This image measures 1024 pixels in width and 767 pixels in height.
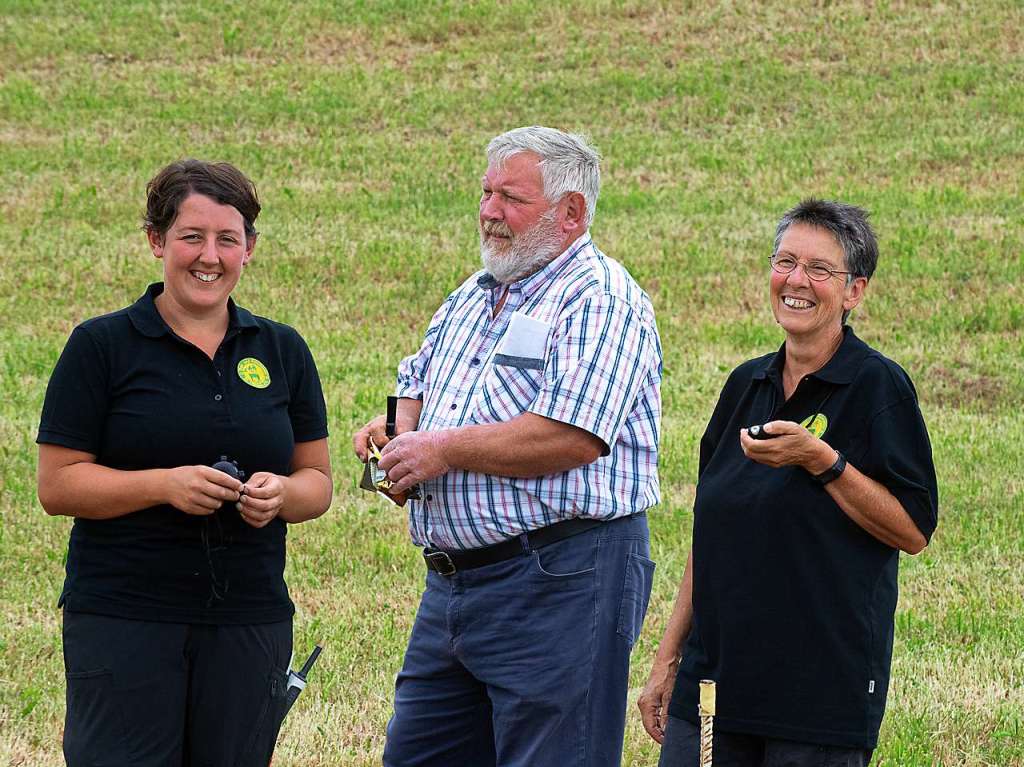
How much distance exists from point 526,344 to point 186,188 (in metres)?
1.03

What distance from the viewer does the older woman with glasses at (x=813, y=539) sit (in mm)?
3789

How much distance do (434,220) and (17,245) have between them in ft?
15.5

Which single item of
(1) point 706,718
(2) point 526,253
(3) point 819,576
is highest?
(2) point 526,253

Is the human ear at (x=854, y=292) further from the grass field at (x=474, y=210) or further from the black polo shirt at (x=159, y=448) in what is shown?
the grass field at (x=474, y=210)

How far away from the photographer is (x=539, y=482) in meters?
4.20

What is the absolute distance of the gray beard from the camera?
4344 mm

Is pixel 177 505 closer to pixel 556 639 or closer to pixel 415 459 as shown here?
pixel 415 459

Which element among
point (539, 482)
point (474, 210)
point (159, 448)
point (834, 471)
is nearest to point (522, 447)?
point (539, 482)

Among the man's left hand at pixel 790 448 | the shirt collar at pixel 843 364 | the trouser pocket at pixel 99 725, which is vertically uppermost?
the shirt collar at pixel 843 364

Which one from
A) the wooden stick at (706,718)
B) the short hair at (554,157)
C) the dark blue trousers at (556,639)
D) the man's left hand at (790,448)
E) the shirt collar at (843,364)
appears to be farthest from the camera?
the short hair at (554,157)

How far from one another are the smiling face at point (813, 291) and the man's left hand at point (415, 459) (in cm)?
99

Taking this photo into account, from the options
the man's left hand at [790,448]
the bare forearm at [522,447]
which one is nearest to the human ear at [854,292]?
the man's left hand at [790,448]

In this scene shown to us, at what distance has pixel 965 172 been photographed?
19406mm

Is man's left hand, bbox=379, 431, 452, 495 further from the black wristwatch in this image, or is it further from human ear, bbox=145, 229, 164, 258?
the black wristwatch
